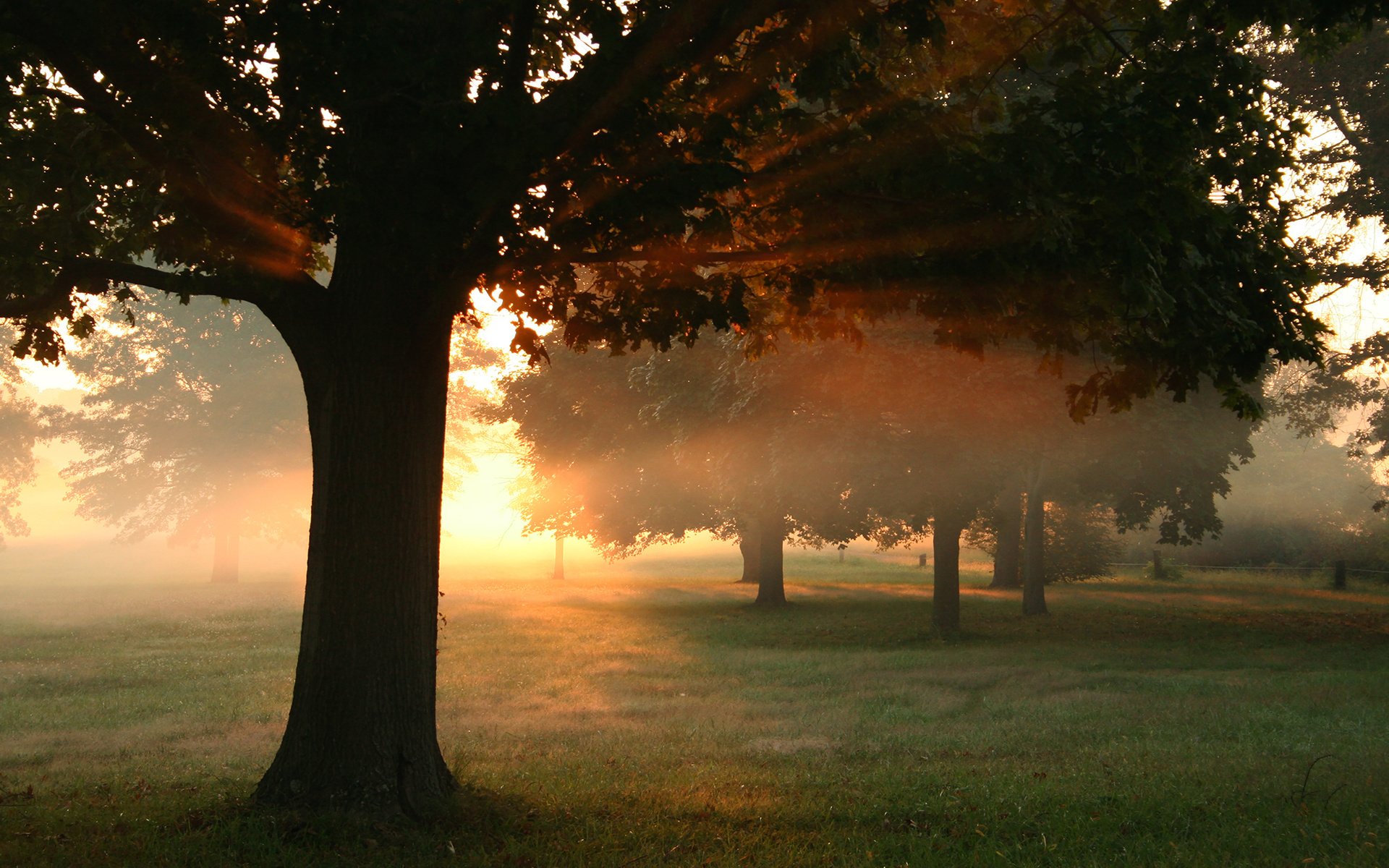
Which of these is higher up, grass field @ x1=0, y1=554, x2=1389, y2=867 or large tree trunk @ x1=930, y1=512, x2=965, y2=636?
large tree trunk @ x1=930, y1=512, x2=965, y2=636

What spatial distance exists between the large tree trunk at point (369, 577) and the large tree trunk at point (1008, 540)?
81.2 ft

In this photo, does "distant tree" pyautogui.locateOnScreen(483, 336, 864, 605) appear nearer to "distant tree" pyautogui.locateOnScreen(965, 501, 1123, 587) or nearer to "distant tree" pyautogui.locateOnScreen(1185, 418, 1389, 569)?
"distant tree" pyautogui.locateOnScreen(965, 501, 1123, 587)

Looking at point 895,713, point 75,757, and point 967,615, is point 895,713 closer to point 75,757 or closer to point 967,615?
point 75,757

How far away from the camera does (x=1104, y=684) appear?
16016mm

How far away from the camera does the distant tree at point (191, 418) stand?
142 ft

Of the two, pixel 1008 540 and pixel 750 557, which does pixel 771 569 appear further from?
pixel 750 557

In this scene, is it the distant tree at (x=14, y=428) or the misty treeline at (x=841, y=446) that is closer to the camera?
the misty treeline at (x=841, y=446)

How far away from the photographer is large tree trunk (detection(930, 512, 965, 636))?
23406 mm

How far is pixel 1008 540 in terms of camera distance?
4012 centimetres

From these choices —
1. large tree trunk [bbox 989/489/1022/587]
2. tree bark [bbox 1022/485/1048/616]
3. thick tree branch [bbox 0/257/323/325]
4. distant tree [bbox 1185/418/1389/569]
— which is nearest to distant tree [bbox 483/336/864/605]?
tree bark [bbox 1022/485/1048/616]

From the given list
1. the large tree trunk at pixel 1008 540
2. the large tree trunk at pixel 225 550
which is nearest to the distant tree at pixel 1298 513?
the large tree trunk at pixel 1008 540

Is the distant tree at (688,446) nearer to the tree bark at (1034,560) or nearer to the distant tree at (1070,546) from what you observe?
the tree bark at (1034,560)

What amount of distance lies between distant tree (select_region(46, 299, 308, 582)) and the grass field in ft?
53.1

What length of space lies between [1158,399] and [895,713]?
13.4 meters
